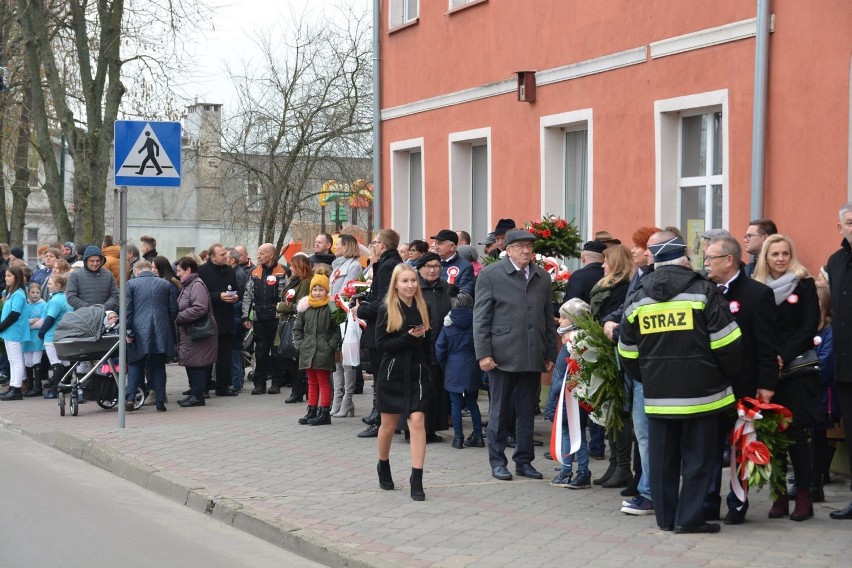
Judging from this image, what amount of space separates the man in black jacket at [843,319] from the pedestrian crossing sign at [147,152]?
24.3 feet

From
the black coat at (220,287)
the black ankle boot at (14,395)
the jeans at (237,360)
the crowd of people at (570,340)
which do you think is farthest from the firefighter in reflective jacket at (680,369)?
the black ankle boot at (14,395)

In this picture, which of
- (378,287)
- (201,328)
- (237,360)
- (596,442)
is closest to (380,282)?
(378,287)

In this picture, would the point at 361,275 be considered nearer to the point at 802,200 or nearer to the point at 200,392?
the point at 200,392

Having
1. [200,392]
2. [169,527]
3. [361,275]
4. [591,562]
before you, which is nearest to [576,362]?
[591,562]

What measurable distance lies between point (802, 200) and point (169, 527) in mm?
6409

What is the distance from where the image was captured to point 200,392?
16484 millimetres

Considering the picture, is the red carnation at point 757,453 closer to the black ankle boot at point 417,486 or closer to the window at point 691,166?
the black ankle boot at point 417,486

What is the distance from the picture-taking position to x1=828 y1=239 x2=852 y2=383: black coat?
337 inches

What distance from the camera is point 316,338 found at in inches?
554

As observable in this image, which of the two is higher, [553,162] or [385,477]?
[553,162]

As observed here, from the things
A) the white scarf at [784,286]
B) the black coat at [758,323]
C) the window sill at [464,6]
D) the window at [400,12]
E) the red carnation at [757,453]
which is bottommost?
the red carnation at [757,453]

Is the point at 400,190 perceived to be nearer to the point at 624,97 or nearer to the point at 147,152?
the point at 624,97

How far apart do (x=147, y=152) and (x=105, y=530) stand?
5635 millimetres

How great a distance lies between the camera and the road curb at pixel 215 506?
798 centimetres
